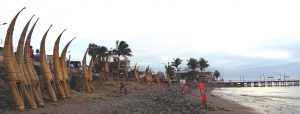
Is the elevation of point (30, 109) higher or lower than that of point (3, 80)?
lower

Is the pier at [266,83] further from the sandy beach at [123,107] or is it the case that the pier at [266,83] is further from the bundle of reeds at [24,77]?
the bundle of reeds at [24,77]

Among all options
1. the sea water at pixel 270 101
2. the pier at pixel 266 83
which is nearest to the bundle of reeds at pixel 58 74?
the sea water at pixel 270 101

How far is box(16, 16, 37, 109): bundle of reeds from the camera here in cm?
1969

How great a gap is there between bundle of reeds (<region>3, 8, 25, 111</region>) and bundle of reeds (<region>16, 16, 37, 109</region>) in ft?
1.72

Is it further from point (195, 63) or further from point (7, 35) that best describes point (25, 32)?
point (195, 63)

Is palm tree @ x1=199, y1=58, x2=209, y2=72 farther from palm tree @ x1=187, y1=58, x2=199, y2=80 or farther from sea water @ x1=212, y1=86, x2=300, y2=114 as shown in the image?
sea water @ x1=212, y1=86, x2=300, y2=114

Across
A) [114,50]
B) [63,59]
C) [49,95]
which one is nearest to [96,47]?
[114,50]

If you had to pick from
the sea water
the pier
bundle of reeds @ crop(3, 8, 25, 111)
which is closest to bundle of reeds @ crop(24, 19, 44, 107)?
bundle of reeds @ crop(3, 8, 25, 111)

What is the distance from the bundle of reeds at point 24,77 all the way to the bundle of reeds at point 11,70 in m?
0.52

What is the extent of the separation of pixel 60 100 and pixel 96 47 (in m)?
56.2

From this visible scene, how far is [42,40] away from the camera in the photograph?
24844mm

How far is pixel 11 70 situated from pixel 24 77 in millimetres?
1054

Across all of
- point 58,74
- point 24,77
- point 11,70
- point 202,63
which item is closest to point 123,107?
point 24,77

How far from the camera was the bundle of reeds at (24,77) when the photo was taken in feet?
64.6
